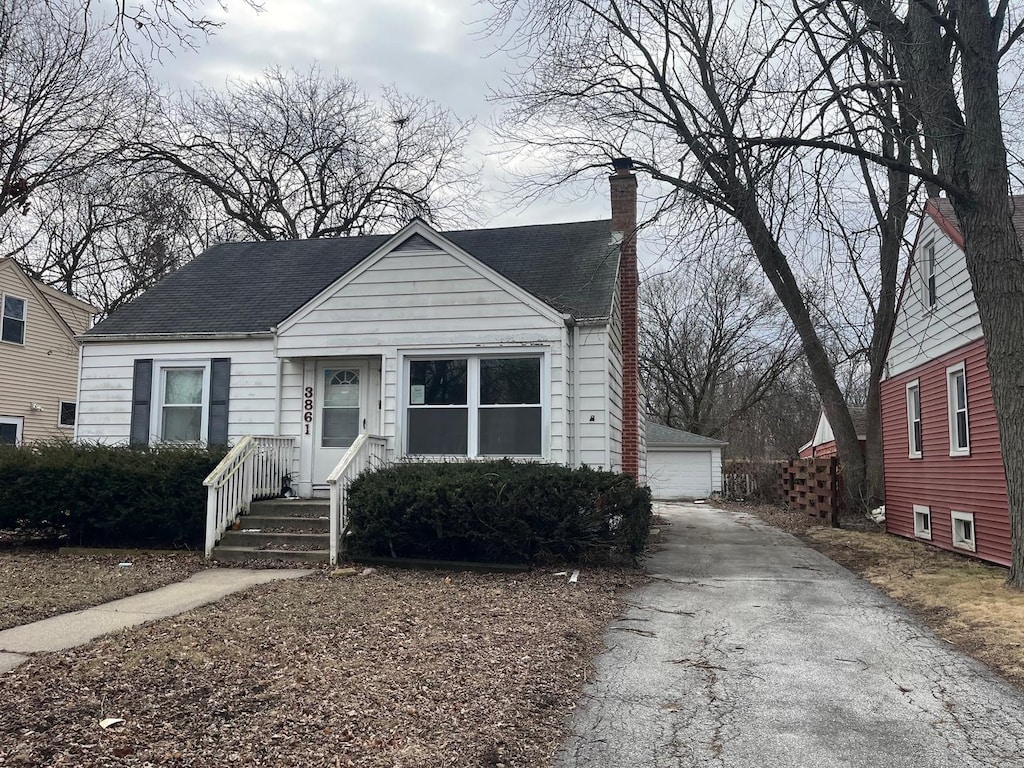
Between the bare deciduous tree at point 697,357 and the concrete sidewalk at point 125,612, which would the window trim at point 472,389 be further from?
the bare deciduous tree at point 697,357

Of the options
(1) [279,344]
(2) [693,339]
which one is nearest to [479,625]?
(1) [279,344]

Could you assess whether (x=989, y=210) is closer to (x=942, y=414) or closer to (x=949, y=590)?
(x=949, y=590)

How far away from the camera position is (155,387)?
12602 millimetres

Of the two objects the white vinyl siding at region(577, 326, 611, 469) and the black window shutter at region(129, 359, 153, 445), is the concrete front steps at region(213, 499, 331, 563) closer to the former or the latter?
the black window shutter at region(129, 359, 153, 445)

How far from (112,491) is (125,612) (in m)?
3.76

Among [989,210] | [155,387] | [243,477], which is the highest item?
[989,210]

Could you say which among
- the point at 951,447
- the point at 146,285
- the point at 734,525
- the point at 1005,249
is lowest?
the point at 734,525

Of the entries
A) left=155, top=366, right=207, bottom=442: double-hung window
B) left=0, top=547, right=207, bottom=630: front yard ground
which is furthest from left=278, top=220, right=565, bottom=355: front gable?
left=0, top=547, right=207, bottom=630: front yard ground

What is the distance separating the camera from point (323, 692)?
4.48 metres

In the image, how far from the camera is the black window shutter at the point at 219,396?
40.1 ft

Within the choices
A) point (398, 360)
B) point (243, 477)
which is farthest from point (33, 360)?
point (398, 360)

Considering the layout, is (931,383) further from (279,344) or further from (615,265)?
(279,344)

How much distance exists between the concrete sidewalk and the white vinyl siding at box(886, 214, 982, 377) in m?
9.69

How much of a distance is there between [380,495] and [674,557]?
4.57m
